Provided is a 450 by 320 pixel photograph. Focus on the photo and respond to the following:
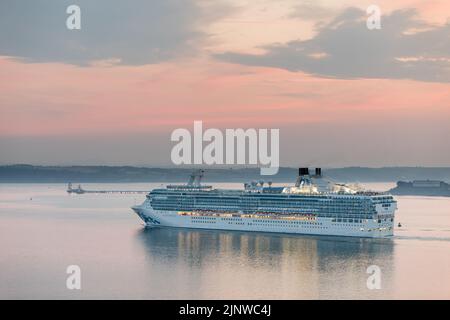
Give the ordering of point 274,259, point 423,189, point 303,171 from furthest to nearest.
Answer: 1. point 423,189
2. point 303,171
3. point 274,259

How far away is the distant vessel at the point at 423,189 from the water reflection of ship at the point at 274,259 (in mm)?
108394

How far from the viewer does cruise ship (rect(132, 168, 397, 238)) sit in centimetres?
5362

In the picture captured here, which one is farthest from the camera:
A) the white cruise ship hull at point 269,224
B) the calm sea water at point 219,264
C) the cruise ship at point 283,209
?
A: the cruise ship at point 283,209

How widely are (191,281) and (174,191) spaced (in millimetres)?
24585

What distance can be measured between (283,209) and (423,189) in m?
115

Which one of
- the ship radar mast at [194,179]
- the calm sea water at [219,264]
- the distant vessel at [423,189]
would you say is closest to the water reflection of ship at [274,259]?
the calm sea water at [219,264]

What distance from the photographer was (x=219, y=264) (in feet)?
141

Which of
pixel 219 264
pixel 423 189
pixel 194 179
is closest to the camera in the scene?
pixel 219 264

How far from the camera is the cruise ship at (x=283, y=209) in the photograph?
5362 cm

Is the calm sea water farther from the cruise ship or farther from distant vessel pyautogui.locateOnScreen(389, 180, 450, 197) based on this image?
distant vessel pyautogui.locateOnScreen(389, 180, 450, 197)

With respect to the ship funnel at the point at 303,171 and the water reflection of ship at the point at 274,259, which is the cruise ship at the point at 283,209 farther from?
the water reflection of ship at the point at 274,259

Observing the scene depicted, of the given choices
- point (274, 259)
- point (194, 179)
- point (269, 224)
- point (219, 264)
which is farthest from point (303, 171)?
point (219, 264)

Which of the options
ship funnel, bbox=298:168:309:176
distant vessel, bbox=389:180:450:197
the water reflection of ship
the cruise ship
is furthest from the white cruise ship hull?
distant vessel, bbox=389:180:450:197

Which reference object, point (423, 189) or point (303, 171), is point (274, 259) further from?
point (423, 189)
